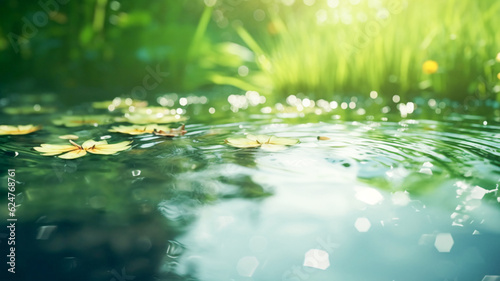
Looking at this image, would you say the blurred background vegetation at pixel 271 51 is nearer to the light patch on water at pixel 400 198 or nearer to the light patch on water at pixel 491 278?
the light patch on water at pixel 400 198

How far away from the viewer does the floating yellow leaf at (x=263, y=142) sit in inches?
82.4

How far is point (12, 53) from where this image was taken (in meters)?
4.99

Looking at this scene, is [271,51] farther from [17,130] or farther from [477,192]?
[477,192]

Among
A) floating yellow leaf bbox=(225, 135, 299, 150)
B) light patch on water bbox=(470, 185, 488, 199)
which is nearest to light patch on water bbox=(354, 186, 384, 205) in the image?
light patch on water bbox=(470, 185, 488, 199)

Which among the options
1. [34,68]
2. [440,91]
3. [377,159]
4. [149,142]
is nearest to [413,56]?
[440,91]

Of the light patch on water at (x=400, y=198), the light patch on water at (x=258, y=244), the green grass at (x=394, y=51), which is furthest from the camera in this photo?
the green grass at (x=394, y=51)

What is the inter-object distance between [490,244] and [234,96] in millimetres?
3441

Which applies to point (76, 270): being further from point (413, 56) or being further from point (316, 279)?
point (413, 56)

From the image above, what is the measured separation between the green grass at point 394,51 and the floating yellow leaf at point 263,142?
2.02 m

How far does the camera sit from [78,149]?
207cm

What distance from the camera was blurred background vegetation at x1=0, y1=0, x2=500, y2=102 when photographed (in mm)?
3689

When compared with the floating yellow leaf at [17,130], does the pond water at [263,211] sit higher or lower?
lower

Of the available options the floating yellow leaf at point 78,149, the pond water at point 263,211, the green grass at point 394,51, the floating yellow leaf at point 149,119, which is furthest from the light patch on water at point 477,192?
the green grass at point 394,51

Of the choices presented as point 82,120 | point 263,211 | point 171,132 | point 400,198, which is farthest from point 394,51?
point 263,211
